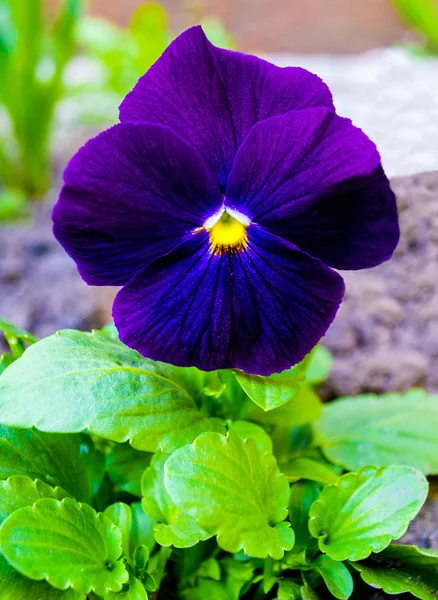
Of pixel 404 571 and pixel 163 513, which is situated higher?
pixel 163 513

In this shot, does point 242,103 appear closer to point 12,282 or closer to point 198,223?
point 198,223

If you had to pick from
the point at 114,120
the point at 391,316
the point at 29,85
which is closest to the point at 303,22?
the point at 114,120

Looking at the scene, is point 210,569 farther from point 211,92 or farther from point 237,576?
point 211,92

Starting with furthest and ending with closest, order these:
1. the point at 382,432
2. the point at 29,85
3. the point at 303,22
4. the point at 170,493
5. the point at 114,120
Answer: the point at 303,22 < the point at 114,120 < the point at 29,85 < the point at 382,432 < the point at 170,493

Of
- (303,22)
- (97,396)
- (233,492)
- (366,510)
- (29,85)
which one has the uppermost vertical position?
(29,85)

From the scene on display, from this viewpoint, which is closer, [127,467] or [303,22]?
[127,467]

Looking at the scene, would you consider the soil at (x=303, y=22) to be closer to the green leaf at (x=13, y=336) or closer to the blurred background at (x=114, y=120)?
the blurred background at (x=114, y=120)

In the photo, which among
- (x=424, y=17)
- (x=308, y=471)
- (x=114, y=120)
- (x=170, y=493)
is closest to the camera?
(x=170, y=493)

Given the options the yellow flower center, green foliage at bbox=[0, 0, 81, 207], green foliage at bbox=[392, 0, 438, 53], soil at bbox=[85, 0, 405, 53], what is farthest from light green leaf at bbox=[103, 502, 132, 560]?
soil at bbox=[85, 0, 405, 53]
